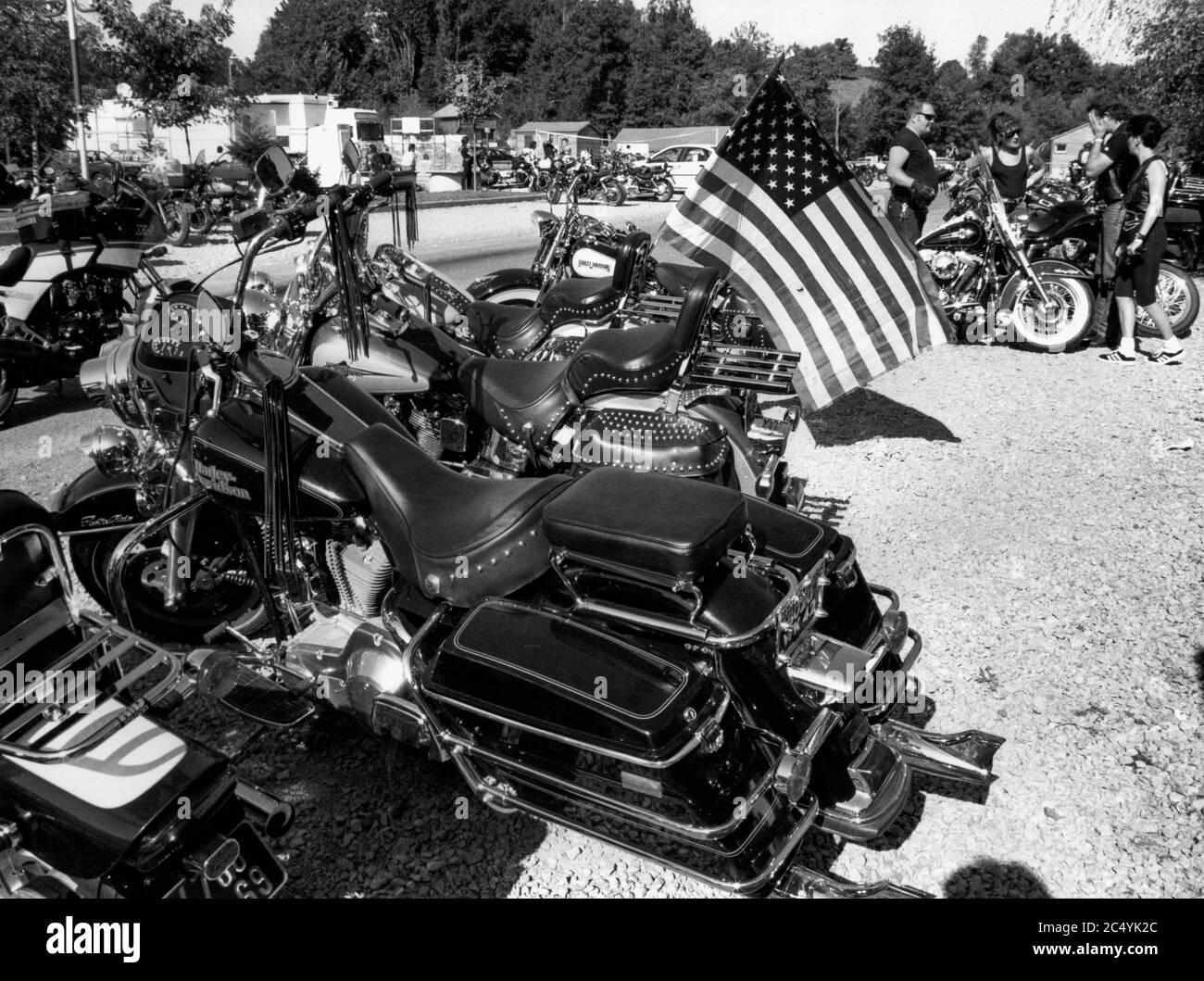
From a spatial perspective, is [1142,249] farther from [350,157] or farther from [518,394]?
[350,157]

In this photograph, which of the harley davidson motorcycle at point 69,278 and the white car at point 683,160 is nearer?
the harley davidson motorcycle at point 69,278

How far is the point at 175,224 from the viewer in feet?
26.0

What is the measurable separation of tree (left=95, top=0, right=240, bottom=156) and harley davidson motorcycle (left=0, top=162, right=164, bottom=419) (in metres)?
14.6

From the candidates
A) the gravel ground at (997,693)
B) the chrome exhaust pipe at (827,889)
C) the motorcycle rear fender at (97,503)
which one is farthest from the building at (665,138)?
the chrome exhaust pipe at (827,889)

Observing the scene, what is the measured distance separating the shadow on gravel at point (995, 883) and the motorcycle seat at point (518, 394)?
7.73 feet

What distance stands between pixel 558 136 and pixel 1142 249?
146 ft

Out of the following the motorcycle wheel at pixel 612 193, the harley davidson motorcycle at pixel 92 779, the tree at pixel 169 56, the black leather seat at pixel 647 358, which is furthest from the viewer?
the motorcycle wheel at pixel 612 193

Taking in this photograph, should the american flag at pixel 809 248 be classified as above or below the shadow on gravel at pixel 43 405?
above

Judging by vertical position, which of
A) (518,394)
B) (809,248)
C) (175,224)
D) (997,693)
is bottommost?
(997,693)

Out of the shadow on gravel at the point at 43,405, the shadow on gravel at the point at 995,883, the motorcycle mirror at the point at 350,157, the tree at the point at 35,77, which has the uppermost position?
the tree at the point at 35,77

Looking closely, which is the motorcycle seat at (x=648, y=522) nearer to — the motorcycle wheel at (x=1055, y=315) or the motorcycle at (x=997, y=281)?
the motorcycle at (x=997, y=281)

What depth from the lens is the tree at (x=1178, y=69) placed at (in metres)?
12.3

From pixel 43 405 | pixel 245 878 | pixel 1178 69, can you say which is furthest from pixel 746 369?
pixel 1178 69

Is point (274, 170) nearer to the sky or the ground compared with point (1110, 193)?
nearer to the ground
